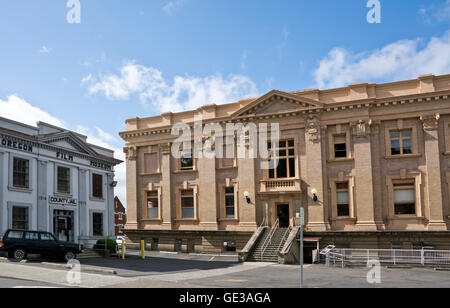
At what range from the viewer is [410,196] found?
3130 cm

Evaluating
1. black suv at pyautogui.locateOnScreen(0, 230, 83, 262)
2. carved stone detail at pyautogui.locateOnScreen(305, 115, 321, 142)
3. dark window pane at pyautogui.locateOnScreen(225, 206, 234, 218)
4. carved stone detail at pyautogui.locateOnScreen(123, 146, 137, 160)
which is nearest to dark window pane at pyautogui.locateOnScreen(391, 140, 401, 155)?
carved stone detail at pyautogui.locateOnScreen(305, 115, 321, 142)

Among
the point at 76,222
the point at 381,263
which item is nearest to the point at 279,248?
the point at 381,263

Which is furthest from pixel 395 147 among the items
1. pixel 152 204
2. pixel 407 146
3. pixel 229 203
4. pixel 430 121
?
pixel 152 204

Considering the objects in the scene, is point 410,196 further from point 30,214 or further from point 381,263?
point 30,214

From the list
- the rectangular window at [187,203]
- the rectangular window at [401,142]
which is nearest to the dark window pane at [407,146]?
the rectangular window at [401,142]

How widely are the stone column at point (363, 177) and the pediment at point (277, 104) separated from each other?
343 cm

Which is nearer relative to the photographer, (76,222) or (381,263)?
(381,263)

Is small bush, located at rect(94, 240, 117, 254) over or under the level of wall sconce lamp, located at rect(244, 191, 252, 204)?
under

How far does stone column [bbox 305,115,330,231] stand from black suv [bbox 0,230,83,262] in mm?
16082

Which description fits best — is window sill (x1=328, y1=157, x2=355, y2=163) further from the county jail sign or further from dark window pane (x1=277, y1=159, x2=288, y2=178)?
the county jail sign

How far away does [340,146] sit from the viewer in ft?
110

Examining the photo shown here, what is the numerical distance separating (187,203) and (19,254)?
624 inches

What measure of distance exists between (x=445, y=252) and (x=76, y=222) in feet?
82.8

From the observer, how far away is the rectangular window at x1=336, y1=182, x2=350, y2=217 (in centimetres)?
3288
